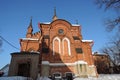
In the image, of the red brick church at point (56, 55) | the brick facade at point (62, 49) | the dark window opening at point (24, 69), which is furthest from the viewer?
the brick facade at point (62, 49)

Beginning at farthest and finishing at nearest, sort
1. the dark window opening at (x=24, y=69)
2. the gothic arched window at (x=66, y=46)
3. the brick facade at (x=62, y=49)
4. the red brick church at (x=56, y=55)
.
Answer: the gothic arched window at (x=66, y=46) < the brick facade at (x=62, y=49) < the red brick church at (x=56, y=55) < the dark window opening at (x=24, y=69)

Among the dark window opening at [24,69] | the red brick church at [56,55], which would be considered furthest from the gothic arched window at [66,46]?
the dark window opening at [24,69]

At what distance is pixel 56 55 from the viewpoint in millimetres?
25469

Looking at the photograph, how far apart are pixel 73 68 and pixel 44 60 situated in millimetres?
5337

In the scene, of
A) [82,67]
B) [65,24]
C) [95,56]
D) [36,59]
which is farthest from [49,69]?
[95,56]

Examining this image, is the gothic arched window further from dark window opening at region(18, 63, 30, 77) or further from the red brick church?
dark window opening at region(18, 63, 30, 77)

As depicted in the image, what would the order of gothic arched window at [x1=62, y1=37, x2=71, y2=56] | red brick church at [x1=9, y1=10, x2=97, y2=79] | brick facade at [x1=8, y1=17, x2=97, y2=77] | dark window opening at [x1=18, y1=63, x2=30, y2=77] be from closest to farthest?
dark window opening at [x1=18, y1=63, x2=30, y2=77], red brick church at [x1=9, y1=10, x2=97, y2=79], brick facade at [x1=8, y1=17, x2=97, y2=77], gothic arched window at [x1=62, y1=37, x2=71, y2=56]

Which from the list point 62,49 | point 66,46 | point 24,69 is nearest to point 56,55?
point 62,49

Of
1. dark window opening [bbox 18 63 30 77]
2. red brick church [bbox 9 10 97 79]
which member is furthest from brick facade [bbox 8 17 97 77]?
dark window opening [bbox 18 63 30 77]

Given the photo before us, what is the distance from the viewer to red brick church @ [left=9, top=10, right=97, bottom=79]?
20719 mm

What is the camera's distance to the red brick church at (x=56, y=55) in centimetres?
2072

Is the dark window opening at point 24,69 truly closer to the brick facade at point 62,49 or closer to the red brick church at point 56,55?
the red brick church at point 56,55

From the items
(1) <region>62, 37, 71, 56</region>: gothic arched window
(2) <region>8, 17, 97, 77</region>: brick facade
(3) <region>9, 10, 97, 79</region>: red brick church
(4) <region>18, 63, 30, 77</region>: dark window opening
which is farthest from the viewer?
(1) <region>62, 37, 71, 56</region>: gothic arched window

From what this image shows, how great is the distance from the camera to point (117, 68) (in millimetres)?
36562
